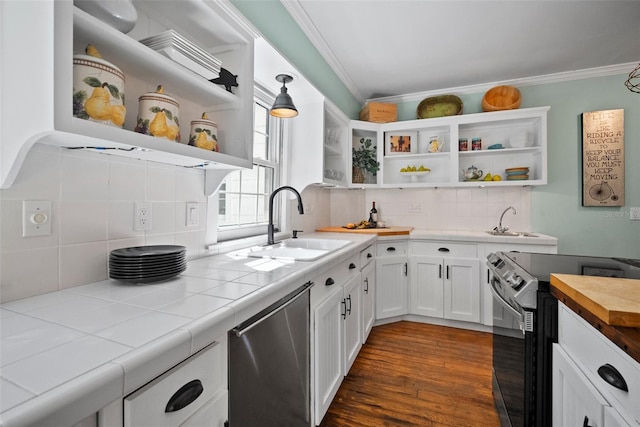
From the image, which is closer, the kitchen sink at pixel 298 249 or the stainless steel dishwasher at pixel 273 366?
the stainless steel dishwasher at pixel 273 366

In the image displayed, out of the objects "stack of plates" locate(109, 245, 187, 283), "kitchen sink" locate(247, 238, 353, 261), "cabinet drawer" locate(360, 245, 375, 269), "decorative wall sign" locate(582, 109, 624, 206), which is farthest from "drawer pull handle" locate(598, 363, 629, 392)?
"decorative wall sign" locate(582, 109, 624, 206)

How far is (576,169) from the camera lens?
2.96 metres

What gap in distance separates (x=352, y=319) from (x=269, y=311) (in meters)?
1.14

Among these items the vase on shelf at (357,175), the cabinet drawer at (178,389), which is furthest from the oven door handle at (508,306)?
the vase on shelf at (357,175)

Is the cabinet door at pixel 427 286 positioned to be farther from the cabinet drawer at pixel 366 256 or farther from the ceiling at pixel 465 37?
the ceiling at pixel 465 37

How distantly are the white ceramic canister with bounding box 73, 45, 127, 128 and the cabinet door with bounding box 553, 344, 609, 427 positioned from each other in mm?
1522

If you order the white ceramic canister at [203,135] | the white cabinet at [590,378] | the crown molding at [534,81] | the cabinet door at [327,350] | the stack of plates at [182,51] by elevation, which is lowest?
the cabinet door at [327,350]

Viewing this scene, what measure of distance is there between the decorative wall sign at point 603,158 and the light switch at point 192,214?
3519mm

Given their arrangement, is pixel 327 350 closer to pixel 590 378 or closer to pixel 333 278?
pixel 333 278

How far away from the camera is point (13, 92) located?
28.8 inches

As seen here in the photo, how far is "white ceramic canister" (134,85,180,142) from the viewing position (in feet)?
3.19

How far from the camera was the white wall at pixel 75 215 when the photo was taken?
2.75 feet

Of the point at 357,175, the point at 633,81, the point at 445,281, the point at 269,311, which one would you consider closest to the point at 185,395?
the point at 269,311

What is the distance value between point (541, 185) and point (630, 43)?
131 centimetres
